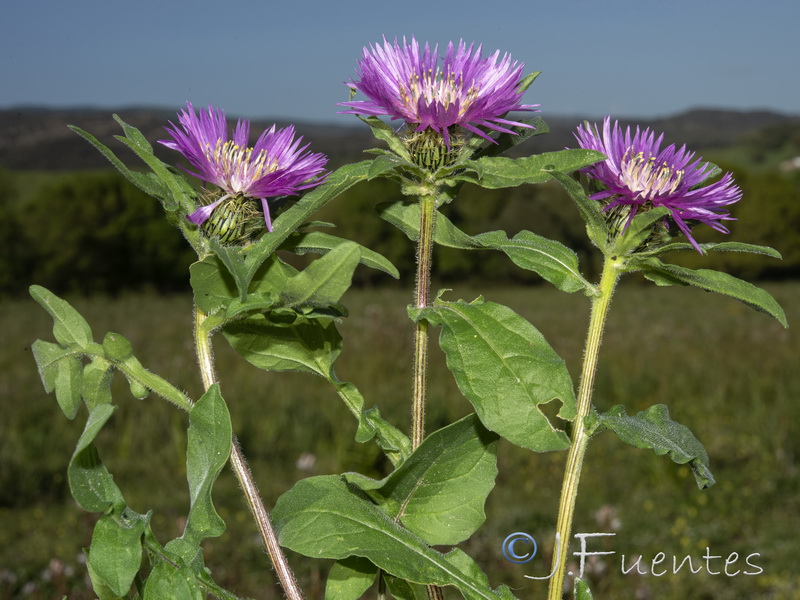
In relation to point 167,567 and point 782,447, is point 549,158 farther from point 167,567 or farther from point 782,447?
point 782,447

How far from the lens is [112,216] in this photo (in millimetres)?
27219

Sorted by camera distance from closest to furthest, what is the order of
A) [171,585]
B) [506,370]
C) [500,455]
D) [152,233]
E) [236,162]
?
1. [171,585]
2. [506,370]
3. [236,162]
4. [500,455]
5. [152,233]

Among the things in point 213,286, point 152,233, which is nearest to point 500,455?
point 213,286

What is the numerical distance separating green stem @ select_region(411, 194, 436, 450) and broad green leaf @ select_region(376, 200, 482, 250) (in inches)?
1.3

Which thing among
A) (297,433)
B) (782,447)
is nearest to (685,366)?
(782,447)

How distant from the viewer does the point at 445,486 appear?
1183 mm

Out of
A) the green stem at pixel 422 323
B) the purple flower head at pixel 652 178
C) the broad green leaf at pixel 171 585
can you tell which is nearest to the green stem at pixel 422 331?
the green stem at pixel 422 323

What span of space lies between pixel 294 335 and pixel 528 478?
17.8 feet

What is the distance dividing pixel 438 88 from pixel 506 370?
0.44 m

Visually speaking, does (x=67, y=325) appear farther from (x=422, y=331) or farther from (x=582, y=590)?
(x=582, y=590)

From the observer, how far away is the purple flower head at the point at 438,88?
1.16m

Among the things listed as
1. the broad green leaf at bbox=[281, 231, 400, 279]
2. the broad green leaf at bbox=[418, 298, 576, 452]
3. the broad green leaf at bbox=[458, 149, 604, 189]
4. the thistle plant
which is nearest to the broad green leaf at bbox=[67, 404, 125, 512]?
the thistle plant

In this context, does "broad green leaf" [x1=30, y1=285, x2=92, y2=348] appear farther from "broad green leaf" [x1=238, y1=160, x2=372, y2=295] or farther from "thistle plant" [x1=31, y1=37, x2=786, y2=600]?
"broad green leaf" [x1=238, y1=160, x2=372, y2=295]

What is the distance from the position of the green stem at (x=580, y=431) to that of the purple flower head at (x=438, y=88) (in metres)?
0.28
